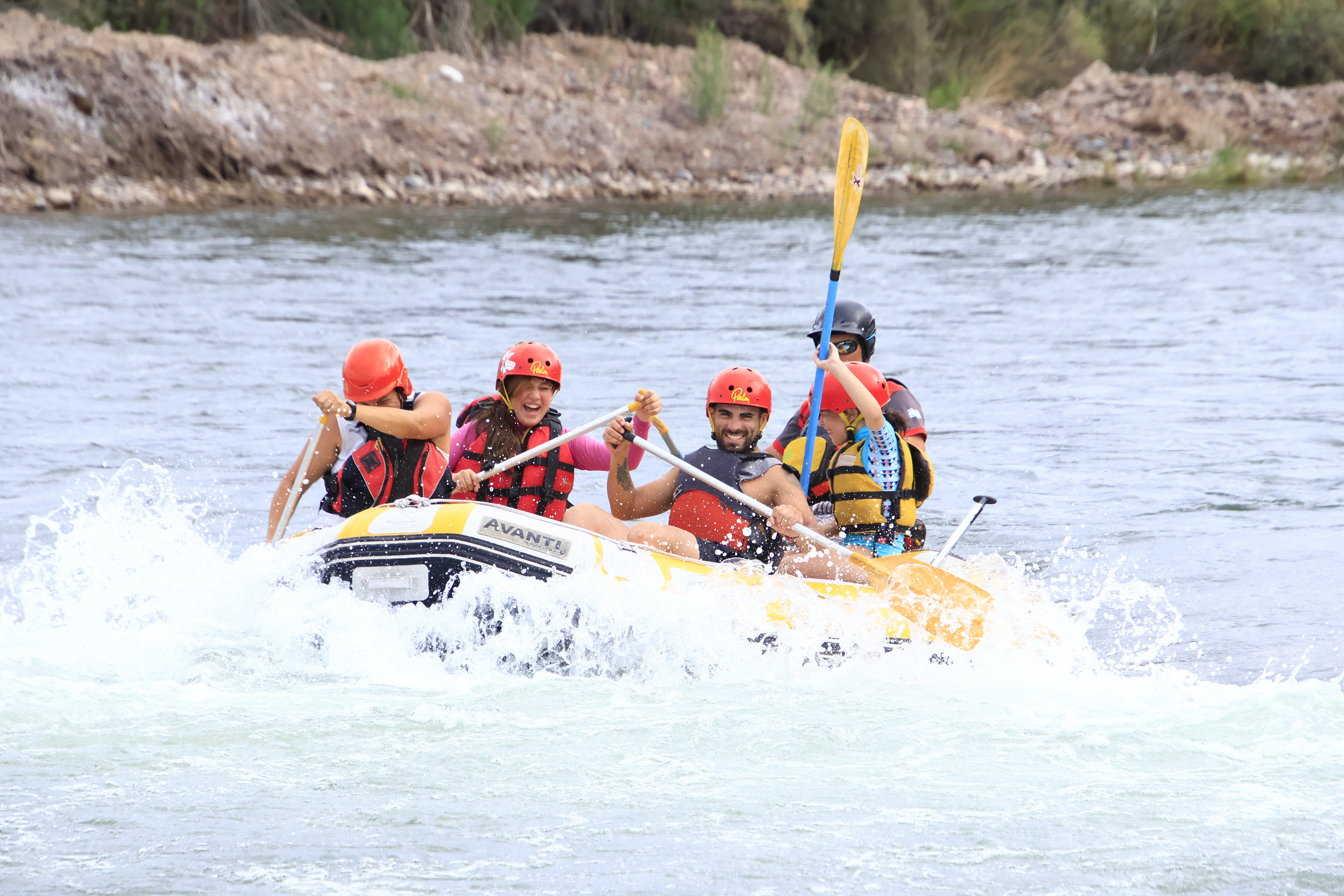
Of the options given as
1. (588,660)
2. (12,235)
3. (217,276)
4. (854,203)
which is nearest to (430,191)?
(12,235)

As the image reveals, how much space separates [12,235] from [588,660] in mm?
18528

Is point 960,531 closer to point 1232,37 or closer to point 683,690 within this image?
point 683,690

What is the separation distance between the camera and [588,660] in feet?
18.0

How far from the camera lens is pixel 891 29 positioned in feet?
130

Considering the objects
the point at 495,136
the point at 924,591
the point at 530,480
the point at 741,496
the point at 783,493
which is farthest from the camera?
the point at 495,136

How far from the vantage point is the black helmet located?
22.5 ft

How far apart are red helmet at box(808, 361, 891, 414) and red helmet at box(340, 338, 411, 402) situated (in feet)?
5.79

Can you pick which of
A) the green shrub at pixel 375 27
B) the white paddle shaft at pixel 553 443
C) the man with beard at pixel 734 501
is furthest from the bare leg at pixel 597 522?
the green shrub at pixel 375 27

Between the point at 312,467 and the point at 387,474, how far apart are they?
34cm

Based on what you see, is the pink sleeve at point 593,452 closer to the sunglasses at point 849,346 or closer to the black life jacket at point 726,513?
the black life jacket at point 726,513

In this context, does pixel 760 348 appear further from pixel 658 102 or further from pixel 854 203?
pixel 658 102

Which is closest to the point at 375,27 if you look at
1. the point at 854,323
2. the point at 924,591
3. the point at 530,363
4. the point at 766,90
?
the point at 766,90

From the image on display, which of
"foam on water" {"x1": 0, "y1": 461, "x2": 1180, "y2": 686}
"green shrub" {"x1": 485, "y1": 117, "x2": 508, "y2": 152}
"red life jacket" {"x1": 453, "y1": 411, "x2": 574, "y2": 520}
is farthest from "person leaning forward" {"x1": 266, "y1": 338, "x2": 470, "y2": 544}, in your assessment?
"green shrub" {"x1": 485, "y1": 117, "x2": 508, "y2": 152}

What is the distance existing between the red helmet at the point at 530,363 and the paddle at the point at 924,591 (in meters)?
0.55
